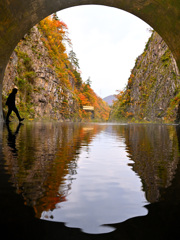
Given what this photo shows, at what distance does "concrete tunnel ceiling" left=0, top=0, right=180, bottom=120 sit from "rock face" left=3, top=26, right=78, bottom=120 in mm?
15174

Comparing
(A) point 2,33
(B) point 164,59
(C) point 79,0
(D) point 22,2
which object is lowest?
(A) point 2,33

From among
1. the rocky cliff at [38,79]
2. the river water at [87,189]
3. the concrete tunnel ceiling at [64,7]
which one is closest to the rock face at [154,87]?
the rocky cliff at [38,79]

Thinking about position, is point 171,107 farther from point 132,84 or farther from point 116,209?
point 116,209

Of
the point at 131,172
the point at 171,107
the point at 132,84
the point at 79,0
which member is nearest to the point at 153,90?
the point at 171,107

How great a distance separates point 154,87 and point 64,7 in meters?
28.1

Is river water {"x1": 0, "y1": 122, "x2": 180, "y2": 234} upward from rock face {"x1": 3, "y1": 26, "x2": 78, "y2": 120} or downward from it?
downward

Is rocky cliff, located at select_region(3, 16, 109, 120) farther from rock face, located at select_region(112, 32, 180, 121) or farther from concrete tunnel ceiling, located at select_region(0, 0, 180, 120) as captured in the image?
concrete tunnel ceiling, located at select_region(0, 0, 180, 120)

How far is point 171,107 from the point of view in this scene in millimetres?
27641

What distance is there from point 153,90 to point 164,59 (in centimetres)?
471

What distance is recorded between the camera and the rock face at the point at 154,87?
2872 centimetres

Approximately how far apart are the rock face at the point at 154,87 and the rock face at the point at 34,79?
46.0ft

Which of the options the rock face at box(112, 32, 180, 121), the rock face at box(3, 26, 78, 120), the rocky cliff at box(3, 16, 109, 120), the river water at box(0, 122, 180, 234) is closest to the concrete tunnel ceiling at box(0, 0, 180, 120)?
the river water at box(0, 122, 180, 234)

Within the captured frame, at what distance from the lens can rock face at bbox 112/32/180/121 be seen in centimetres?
2872

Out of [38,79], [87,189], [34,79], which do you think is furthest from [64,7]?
[38,79]
